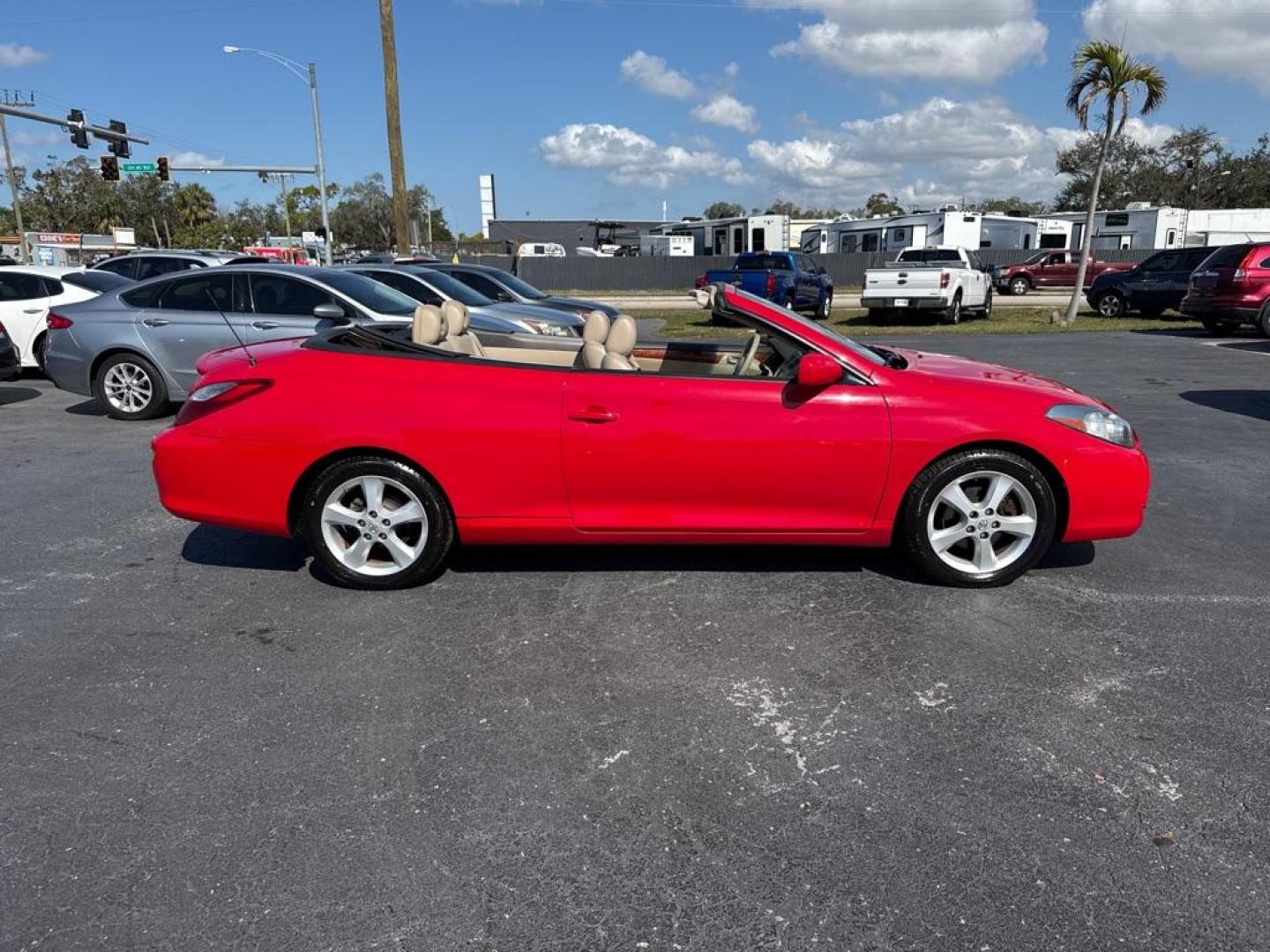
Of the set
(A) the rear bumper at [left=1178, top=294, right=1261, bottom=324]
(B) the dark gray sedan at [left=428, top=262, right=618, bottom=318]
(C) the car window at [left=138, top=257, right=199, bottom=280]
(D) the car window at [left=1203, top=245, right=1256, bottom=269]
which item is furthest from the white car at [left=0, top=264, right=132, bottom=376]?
(D) the car window at [left=1203, top=245, right=1256, bottom=269]

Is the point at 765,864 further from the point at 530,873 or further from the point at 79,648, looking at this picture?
the point at 79,648

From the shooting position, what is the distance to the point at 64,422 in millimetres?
9234

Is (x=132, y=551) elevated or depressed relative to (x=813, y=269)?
depressed

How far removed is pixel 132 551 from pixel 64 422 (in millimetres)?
5099

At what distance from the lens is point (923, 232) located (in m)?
35.7

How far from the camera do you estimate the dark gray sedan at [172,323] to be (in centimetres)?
872

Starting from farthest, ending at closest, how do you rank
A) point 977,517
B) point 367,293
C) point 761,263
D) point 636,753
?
point 761,263 < point 367,293 < point 977,517 < point 636,753

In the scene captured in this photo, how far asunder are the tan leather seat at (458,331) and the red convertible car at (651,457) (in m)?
0.59

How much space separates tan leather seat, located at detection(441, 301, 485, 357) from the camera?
5105mm

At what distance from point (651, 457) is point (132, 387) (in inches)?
275

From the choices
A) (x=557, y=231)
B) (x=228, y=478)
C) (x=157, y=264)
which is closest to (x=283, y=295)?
(x=228, y=478)

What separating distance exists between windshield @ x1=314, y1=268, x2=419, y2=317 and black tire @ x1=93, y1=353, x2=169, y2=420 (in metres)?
1.88

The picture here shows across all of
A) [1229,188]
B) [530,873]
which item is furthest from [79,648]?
[1229,188]

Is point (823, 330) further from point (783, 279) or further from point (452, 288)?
point (783, 279)
